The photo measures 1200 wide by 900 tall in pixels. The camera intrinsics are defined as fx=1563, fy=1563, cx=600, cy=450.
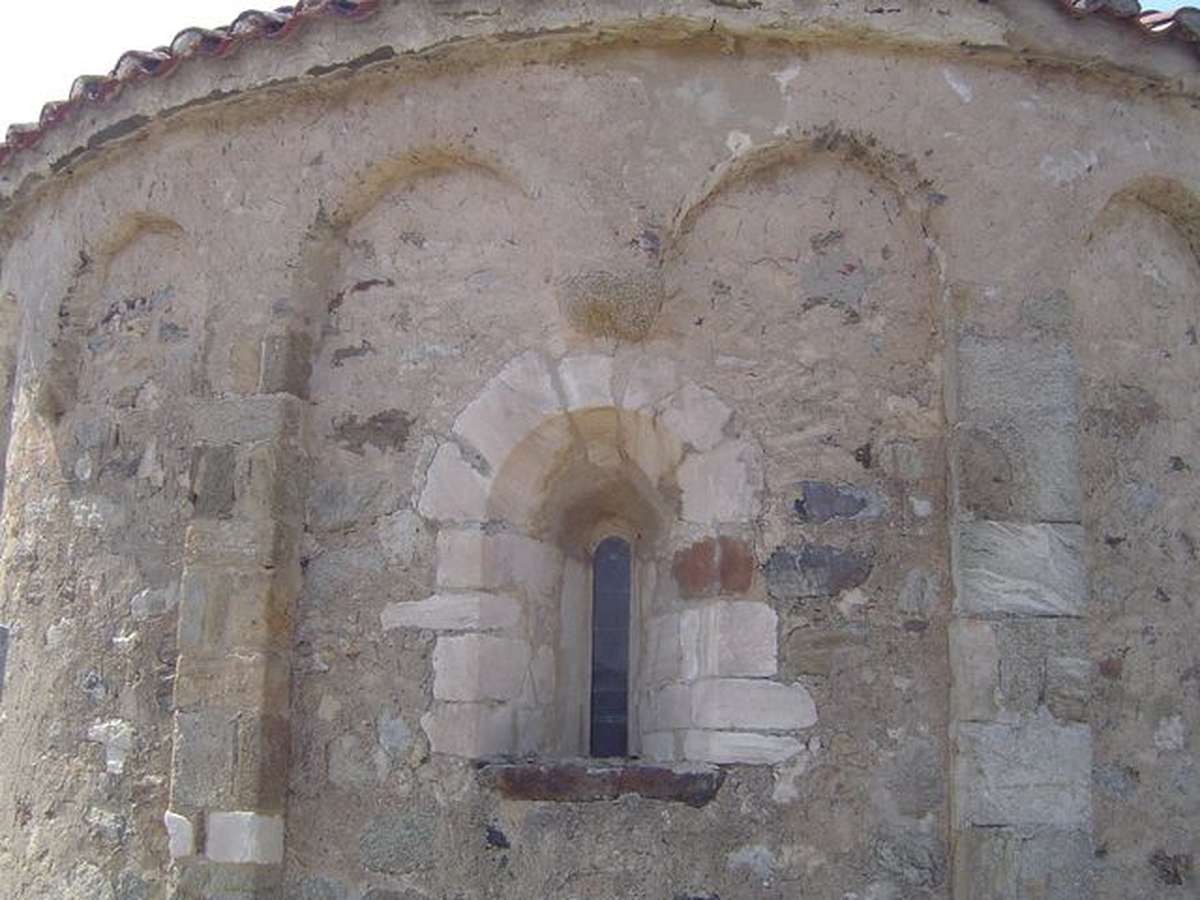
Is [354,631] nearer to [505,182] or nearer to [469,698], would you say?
[469,698]

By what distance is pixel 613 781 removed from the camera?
4.87m

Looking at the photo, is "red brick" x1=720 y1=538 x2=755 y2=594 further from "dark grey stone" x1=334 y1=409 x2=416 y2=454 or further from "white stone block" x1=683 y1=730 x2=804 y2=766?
"dark grey stone" x1=334 y1=409 x2=416 y2=454

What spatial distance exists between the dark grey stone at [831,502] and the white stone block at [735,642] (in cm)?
34

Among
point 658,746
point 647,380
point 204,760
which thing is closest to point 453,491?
point 647,380

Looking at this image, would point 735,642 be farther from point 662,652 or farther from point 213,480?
point 213,480

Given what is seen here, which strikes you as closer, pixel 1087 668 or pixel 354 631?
pixel 1087 668

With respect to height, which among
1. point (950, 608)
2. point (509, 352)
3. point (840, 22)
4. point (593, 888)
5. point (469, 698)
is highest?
point (840, 22)

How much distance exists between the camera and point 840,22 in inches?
203

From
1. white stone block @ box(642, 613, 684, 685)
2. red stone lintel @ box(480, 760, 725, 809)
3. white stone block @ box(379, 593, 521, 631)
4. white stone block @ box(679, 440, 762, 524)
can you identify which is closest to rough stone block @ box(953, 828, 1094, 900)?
red stone lintel @ box(480, 760, 725, 809)

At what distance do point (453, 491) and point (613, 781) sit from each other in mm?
1108

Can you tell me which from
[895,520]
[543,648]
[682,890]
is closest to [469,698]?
[543,648]

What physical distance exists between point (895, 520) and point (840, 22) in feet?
5.41

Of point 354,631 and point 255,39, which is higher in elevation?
point 255,39

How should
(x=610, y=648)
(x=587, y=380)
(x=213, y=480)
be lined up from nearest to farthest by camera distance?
(x=587, y=380) < (x=213, y=480) < (x=610, y=648)
